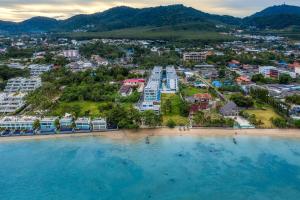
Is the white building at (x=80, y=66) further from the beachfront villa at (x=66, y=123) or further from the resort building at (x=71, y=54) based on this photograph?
the beachfront villa at (x=66, y=123)

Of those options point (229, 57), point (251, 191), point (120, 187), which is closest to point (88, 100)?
point (120, 187)

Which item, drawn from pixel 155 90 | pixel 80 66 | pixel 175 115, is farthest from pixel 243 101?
pixel 80 66

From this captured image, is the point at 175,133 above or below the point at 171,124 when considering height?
below

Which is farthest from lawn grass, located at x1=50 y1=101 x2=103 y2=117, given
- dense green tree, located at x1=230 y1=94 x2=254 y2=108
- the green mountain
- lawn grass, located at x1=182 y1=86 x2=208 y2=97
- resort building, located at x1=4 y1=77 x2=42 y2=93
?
the green mountain

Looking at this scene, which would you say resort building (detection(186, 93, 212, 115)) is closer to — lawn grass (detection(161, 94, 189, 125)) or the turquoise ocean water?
lawn grass (detection(161, 94, 189, 125))

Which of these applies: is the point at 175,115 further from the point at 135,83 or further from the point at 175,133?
the point at 135,83

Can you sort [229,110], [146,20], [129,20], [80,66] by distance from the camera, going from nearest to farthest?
[229,110] → [80,66] → [146,20] → [129,20]
